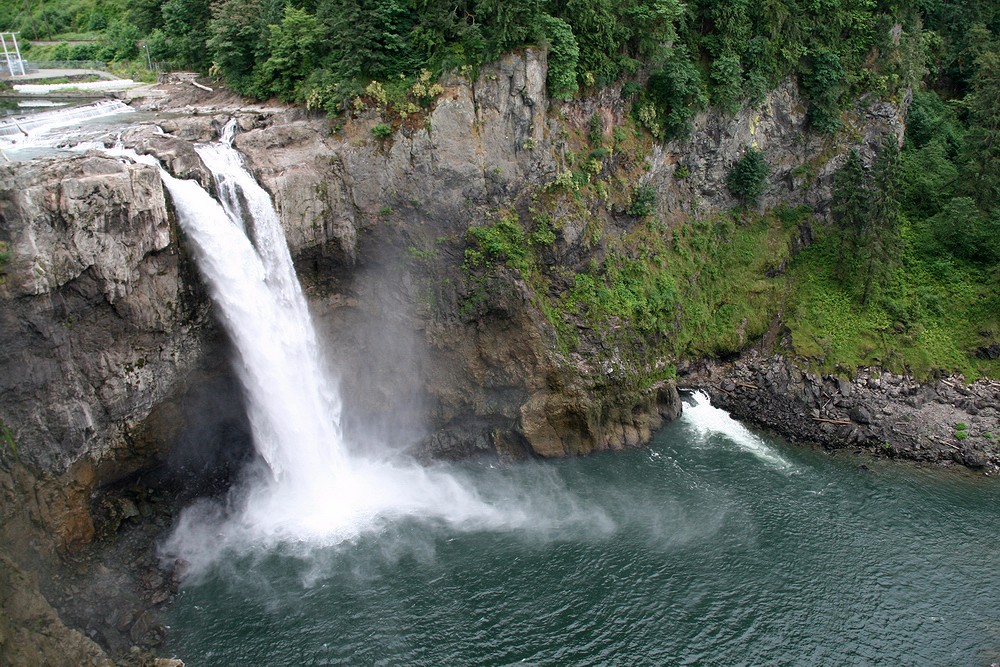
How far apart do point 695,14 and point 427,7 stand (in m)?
15.1

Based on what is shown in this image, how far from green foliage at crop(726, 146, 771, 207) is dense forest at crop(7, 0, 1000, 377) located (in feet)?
0.35

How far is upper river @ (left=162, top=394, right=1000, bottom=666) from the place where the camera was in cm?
2252

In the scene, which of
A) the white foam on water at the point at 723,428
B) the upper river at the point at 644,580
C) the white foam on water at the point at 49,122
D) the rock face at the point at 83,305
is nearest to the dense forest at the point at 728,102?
the white foam on water at the point at 723,428

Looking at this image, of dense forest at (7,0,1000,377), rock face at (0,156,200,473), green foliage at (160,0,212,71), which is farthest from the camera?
green foliage at (160,0,212,71)

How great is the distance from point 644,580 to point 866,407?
15.9 m

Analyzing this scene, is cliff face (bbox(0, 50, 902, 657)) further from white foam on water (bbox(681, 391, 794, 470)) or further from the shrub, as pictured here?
white foam on water (bbox(681, 391, 794, 470))

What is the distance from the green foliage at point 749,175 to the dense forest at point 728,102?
11 centimetres

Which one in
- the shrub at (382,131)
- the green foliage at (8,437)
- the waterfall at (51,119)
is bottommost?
the green foliage at (8,437)

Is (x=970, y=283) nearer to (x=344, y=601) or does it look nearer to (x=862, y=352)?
(x=862, y=352)

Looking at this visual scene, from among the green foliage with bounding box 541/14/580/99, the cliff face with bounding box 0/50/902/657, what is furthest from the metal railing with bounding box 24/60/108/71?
the green foliage with bounding box 541/14/580/99

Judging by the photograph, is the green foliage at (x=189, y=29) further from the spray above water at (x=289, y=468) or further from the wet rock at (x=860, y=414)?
the wet rock at (x=860, y=414)

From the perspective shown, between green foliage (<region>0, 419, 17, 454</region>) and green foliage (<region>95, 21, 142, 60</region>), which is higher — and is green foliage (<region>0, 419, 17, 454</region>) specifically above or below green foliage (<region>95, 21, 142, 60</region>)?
below

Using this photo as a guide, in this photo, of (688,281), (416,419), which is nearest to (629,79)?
(688,281)

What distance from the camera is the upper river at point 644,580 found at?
73.9 feet
